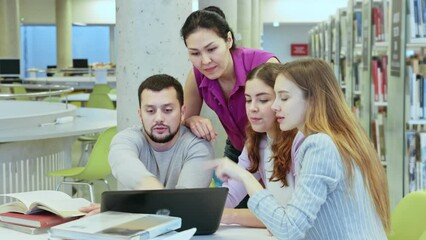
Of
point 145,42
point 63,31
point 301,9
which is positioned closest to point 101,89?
point 145,42

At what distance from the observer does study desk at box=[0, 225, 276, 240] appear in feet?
7.44

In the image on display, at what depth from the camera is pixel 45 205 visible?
2.37 metres

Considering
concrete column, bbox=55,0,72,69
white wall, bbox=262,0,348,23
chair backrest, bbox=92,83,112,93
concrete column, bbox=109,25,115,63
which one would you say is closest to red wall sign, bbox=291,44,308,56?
white wall, bbox=262,0,348,23

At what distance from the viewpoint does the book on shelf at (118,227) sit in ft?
5.85

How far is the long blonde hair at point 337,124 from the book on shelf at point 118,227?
585mm

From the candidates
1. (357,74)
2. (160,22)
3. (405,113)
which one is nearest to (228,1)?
(357,74)

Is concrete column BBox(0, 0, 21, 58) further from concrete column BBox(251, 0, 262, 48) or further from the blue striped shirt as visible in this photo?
the blue striped shirt

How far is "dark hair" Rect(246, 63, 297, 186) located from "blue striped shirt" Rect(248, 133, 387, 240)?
0.27 meters

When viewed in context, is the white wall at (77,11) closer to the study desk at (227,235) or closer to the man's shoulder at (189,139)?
the man's shoulder at (189,139)

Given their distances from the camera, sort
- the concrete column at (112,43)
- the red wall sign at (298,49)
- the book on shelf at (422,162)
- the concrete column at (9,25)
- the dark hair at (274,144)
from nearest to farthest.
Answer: the dark hair at (274,144) < the book on shelf at (422,162) < the concrete column at (9,25) < the red wall sign at (298,49) < the concrete column at (112,43)

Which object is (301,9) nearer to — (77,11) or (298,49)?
(298,49)

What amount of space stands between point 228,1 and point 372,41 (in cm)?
276

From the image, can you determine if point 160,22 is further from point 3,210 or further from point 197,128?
point 3,210

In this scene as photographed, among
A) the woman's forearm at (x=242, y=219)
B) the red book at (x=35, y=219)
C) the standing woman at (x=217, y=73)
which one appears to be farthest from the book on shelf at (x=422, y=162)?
the red book at (x=35, y=219)
